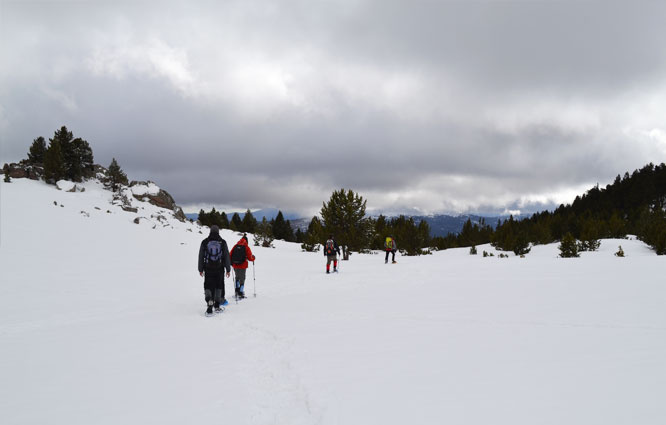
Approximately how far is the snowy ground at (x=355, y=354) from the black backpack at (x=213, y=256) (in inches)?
59.1

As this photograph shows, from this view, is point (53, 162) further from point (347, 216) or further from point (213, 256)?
point (213, 256)

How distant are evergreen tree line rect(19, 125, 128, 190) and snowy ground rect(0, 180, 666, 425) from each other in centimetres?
3692

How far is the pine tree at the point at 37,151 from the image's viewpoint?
45938 millimetres

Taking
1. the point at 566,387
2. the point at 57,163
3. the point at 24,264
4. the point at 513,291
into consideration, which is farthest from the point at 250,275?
the point at 57,163

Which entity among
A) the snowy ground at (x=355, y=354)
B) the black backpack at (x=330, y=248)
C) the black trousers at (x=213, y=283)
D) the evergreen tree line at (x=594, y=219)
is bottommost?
the snowy ground at (x=355, y=354)

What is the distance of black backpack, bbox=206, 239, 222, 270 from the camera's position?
30.1 feet

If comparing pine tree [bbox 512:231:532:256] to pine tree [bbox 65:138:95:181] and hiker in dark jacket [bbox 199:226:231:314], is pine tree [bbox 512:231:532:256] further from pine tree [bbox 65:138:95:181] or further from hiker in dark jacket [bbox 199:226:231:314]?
pine tree [bbox 65:138:95:181]

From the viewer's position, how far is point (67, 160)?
138 feet

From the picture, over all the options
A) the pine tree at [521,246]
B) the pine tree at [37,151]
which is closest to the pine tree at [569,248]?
the pine tree at [521,246]

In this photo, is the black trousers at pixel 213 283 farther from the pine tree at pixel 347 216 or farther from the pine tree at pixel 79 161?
the pine tree at pixel 79 161

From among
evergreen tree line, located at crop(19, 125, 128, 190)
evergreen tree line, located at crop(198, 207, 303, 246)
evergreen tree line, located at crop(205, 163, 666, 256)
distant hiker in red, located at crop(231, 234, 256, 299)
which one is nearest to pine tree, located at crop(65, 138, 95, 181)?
evergreen tree line, located at crop(19, 125, 128, 190)

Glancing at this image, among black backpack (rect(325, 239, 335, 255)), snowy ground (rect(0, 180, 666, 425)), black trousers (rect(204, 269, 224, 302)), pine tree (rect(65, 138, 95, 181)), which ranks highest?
pine tree (rect(65, 138, 95, 181))

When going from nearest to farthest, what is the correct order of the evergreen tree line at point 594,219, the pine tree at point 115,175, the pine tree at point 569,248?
the pine tree at point 569,248, the evergreen tree line at point 594,219, the pine tree at point 115,175

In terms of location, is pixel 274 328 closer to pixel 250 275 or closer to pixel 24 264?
pixel 250 275
